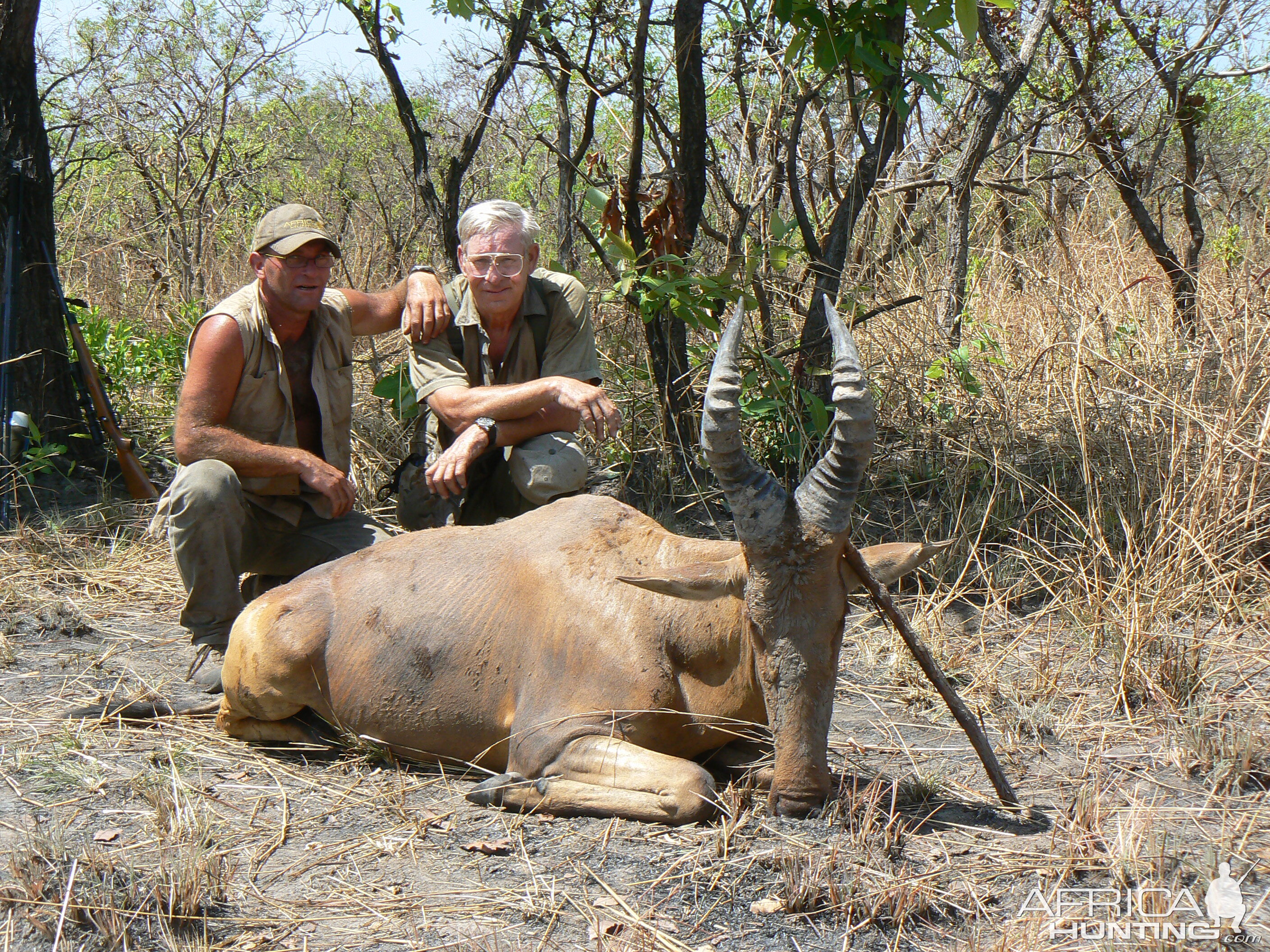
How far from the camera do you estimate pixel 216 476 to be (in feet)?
17.5

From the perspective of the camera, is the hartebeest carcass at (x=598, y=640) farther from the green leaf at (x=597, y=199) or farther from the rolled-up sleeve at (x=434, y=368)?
the green leaf at (x=597, y=199)

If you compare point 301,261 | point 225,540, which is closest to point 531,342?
point 301,261

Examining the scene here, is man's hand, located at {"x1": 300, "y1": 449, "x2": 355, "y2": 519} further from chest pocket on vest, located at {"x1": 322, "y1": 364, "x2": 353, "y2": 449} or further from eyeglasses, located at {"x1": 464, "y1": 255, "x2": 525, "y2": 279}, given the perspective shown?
eyeglasses, located at {"x1": 464, "y1": 255, "x2": 525, "y2": 279}

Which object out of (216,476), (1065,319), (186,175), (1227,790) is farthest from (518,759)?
(186,175)

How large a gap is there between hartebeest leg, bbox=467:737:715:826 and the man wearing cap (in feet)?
6.25

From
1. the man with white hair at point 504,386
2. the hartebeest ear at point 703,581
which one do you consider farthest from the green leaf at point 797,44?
the hartebeest ear at point 703,581

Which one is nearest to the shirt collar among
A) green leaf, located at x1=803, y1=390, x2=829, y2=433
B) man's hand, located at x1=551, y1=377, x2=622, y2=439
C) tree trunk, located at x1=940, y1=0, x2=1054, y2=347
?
man's hand, located at x1=551, y1=377, x2=622, y2=439

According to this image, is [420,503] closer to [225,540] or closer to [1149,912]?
[225,540]

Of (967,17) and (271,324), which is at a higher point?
(967,17)

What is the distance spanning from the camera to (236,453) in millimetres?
5402

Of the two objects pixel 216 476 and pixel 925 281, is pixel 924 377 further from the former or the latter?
pixel 216 476

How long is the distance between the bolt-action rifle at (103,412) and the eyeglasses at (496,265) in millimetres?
2936

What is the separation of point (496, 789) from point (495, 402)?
6.77 feet

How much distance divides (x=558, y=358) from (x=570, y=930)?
3240 mm
